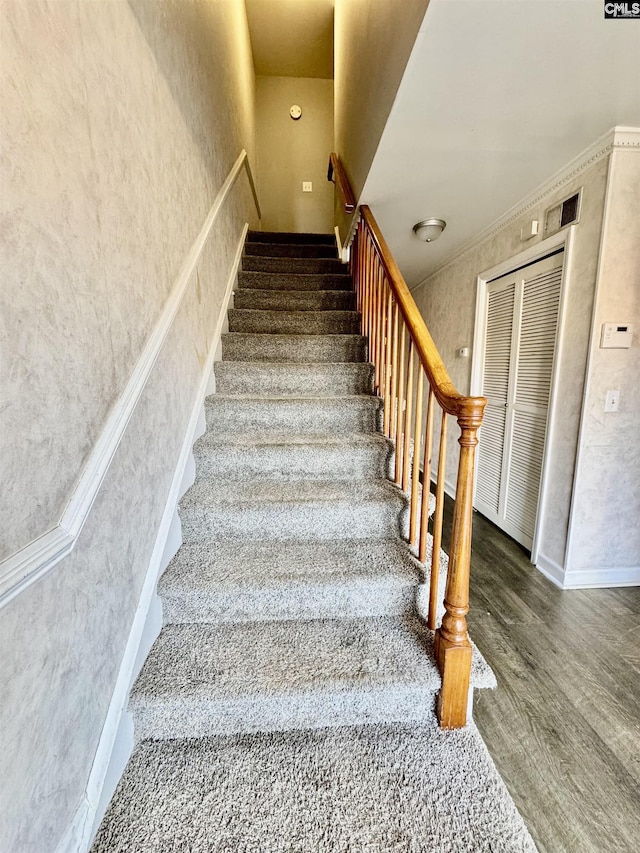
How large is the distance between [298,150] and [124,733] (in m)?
5.68

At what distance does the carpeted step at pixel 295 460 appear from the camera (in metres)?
1.64

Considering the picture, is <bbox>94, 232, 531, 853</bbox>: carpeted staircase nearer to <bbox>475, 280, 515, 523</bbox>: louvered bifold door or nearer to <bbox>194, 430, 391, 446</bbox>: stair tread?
<bbox>194, 430, 391, 446</bbox>: stair tread

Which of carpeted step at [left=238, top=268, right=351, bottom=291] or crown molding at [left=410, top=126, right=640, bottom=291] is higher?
crown molding at [left=410, top=126, right=640, bottom=291]

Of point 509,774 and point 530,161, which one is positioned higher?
point 530,161

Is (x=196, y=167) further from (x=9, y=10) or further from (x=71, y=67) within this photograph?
(x=9, y=10)

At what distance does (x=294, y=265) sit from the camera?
304 cm

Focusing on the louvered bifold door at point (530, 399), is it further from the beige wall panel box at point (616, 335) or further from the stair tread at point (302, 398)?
the stair tread at point (302, 398)

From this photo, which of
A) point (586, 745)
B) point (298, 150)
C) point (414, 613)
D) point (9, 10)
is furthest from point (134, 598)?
point (298, 150)

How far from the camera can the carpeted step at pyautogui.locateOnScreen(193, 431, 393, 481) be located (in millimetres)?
1641

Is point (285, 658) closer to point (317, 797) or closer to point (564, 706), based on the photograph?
point (317, 797)

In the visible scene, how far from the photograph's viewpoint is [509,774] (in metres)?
1.01

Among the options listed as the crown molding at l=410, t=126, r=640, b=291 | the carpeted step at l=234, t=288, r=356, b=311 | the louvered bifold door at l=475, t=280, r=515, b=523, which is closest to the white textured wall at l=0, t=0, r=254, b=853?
the carpeted step at l=234, t=288, r=356, b=311

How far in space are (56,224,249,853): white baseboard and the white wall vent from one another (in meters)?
2.25

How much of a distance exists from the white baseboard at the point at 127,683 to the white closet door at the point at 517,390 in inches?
83.0
